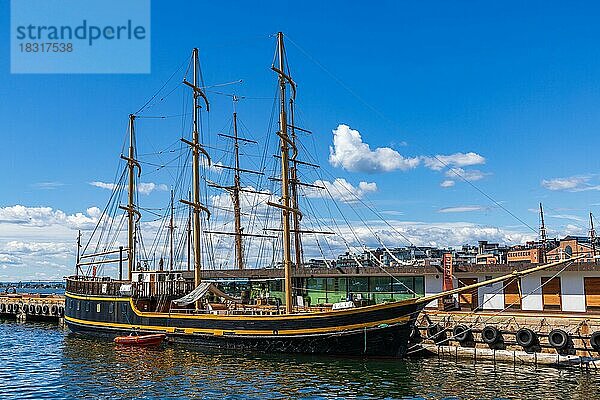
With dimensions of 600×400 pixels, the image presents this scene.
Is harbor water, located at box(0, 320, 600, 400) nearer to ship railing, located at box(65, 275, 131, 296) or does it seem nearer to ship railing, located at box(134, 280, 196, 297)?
ship railing, located at box(134, 280, 196, 297)

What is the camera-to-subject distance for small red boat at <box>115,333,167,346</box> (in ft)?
138

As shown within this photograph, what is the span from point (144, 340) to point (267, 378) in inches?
591

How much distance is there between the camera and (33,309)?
70250 mm

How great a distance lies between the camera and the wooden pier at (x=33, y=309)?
67375mm

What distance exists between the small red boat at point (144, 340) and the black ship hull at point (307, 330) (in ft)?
2.20

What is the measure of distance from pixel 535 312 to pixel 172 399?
23.9 m

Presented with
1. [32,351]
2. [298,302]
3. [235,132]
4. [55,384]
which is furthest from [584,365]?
[235,132]

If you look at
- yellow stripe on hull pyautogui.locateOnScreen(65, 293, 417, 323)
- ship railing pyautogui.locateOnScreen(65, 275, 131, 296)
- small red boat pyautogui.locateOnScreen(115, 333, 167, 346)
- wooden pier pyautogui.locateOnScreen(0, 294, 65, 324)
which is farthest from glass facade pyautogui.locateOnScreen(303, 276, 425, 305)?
wooden pier pyautogui.locateOnScreen(0, 294, 65, 324)

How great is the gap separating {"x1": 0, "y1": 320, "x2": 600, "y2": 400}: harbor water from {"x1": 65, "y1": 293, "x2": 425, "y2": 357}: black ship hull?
817 mm

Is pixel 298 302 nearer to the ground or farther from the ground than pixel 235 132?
nearer to the ground

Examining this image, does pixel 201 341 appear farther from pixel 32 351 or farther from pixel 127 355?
pixel 32 351

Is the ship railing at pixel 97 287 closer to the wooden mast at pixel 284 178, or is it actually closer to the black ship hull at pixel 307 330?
the black ship hull at pixel 307 330

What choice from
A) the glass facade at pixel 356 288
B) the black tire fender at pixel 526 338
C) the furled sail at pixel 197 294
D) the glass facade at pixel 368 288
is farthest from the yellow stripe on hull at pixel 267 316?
the glass facade at pixel 368 288

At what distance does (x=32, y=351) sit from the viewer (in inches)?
1683
